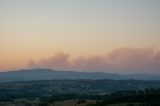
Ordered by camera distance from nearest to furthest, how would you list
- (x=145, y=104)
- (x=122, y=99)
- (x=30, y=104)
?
(x=145, y=104), (x=122, y=99), (x=30, y=104)

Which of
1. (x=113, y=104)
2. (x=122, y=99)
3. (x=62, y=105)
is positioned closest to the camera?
→ (x=113, y=104)

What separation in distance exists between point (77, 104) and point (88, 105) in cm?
1222

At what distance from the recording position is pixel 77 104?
6235 inches

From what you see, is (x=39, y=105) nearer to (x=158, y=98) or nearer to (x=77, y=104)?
(x=77, y=104)

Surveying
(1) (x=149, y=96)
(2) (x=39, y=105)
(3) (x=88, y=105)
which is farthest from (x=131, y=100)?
(2) (x=39, y=105)

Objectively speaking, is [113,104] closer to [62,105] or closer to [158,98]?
A: [158,98]

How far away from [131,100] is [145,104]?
16.6 metres

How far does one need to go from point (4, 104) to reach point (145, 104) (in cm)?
8009

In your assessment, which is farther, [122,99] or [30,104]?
[30,104]

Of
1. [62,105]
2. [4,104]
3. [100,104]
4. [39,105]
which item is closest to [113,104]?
[100,104]

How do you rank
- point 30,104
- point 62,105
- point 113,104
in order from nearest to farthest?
point 113,104, point 62,105, point 30,104

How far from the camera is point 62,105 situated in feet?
539

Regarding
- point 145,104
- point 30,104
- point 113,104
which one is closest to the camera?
point 145,104

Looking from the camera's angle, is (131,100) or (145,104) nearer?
(145,104)
